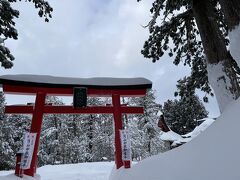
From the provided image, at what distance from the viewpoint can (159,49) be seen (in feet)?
34.8

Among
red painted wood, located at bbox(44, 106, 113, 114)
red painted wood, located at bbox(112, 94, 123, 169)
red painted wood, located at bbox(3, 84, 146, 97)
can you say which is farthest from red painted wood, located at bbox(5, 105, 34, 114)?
red painted wood, located at bbox(112, 94, 123, 169)

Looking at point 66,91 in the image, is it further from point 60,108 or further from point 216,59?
point 216,59

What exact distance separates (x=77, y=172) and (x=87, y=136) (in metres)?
16.7

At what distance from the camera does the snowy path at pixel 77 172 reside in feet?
46.3

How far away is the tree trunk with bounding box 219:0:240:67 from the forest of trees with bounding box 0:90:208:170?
24325mm

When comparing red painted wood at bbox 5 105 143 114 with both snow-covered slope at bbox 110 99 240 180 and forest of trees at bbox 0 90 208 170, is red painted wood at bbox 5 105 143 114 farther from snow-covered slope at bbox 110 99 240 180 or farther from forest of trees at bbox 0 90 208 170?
forest of trees at bbox 0 90 208 170

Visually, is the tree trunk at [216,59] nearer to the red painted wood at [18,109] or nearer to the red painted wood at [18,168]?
the red painted wood at [18,168]

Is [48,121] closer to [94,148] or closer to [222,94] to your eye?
[94,148]

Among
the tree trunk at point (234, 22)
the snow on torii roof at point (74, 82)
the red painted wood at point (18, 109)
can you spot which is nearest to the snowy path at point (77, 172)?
the red painted wood at point (18, 109)

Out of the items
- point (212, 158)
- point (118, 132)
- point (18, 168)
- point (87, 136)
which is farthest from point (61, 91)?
point (87, 136)

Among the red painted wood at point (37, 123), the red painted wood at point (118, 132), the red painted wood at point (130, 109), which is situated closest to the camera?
the red painted wood at point (37, 123)

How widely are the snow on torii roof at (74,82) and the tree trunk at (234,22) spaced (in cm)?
571

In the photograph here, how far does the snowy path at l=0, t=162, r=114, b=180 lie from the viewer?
1412cm

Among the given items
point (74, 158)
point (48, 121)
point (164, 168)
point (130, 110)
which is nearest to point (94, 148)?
point (74, 158)
